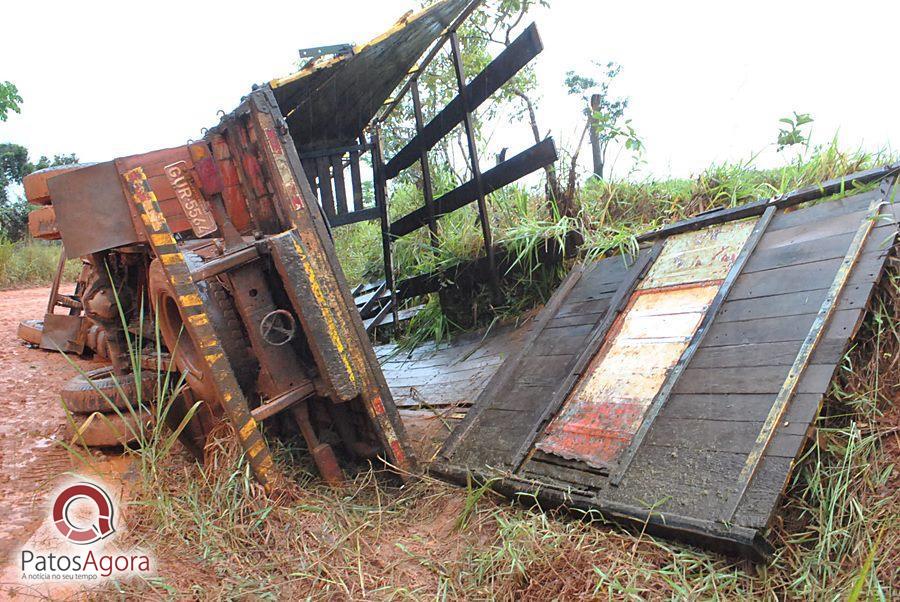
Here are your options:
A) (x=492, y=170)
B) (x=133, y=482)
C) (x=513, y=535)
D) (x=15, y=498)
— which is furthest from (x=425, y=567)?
(x=492, y=170)

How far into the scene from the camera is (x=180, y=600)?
82.7 inches

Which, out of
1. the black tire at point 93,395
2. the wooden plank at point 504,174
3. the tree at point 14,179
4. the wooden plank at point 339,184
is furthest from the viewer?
the tree at point 14,179

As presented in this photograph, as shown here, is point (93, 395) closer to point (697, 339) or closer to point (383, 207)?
point (697, 339)

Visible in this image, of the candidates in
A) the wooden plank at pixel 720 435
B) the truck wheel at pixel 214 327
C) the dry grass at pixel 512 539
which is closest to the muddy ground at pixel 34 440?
the dry grass at pixel 512 539

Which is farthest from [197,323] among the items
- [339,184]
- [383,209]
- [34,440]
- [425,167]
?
[383,209]

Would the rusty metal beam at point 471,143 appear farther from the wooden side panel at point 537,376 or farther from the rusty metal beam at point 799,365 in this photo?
the rusty metal beam at point 799,365

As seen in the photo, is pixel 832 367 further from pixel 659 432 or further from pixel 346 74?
pixel 346 74

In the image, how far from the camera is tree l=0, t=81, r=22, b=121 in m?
11.8

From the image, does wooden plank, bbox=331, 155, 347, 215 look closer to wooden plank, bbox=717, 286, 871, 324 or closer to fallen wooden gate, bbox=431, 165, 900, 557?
fallen wooden gate, bbox=431, 165, 900, 557

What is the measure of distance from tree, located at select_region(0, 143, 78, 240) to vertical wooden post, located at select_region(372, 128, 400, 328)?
37.5ft

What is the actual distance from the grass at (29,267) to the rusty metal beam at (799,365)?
1172 centimetres

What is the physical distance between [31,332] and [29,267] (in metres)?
6.40

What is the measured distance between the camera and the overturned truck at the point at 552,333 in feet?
7.57

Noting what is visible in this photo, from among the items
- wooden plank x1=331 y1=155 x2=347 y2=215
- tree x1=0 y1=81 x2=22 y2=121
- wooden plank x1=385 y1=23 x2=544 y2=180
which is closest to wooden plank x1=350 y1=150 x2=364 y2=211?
wooden plank x1=331 y1=155 x2=347 y2=215
